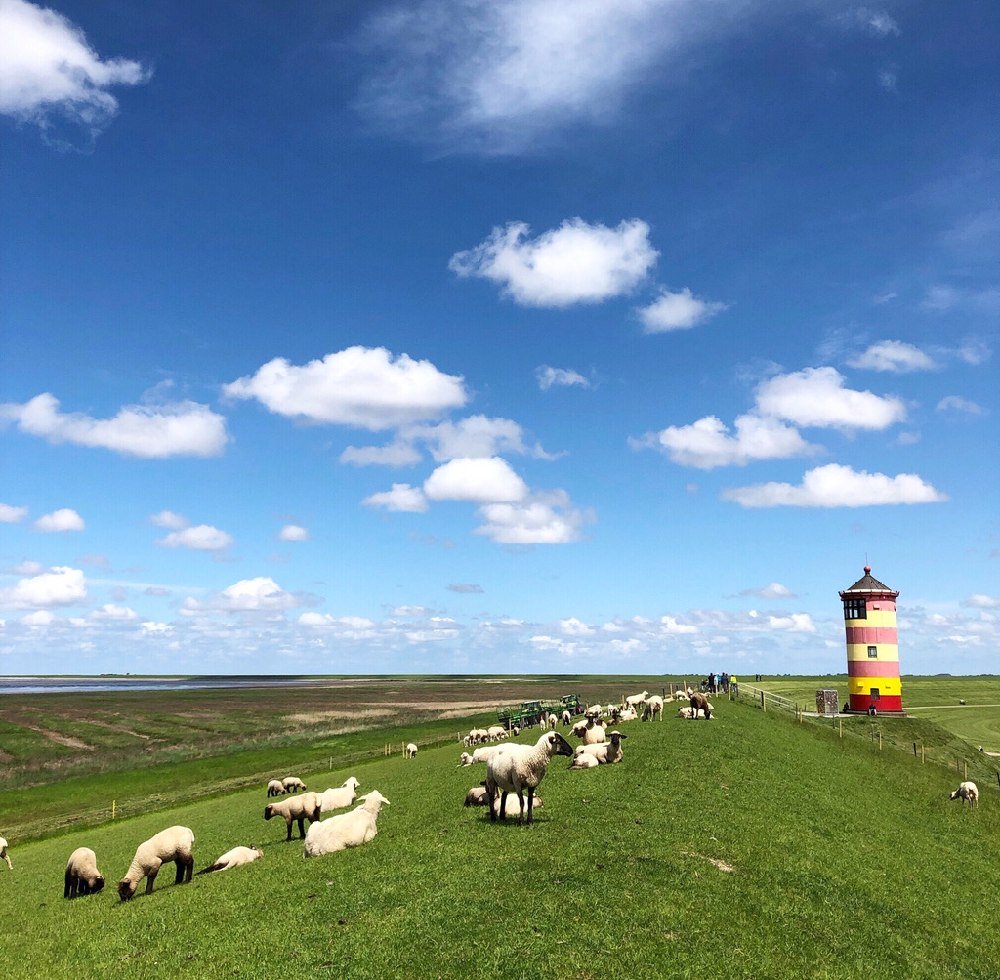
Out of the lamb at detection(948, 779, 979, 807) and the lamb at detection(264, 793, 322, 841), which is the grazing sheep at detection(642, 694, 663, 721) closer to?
the lamb at detection(948, 779, 979, 807)

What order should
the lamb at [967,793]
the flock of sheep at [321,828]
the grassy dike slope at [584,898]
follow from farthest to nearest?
1. the lamb at [967,793]
2. the flock of sheep at [321,828]
3. the grassy dike slope at [584,898]

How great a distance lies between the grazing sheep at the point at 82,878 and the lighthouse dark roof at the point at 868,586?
207ft

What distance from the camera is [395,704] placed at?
136625 mm

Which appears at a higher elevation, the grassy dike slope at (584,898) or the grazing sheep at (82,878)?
the grassy dike slope at (584,898)

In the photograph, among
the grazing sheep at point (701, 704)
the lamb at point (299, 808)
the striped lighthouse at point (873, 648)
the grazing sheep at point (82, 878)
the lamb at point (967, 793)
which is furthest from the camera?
the striped lighthouse at point (873, 648)

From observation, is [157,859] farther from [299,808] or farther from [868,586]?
[868,586]

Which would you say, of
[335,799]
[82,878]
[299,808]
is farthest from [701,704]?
[82,878]

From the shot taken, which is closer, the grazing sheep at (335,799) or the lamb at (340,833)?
the lamb at (340,833)

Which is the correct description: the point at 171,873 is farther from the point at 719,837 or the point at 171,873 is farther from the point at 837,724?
the point at 837,724

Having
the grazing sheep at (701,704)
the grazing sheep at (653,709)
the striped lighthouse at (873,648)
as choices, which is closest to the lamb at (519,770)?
the grazing sheep at (701,704)

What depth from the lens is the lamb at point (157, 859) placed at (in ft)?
61.4

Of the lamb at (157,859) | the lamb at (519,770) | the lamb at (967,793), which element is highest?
the lamb at (519,770)

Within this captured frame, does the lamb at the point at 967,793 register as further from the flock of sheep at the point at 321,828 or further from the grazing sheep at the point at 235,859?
the grazing sheep at the point at 235,859

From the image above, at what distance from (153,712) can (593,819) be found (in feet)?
424
